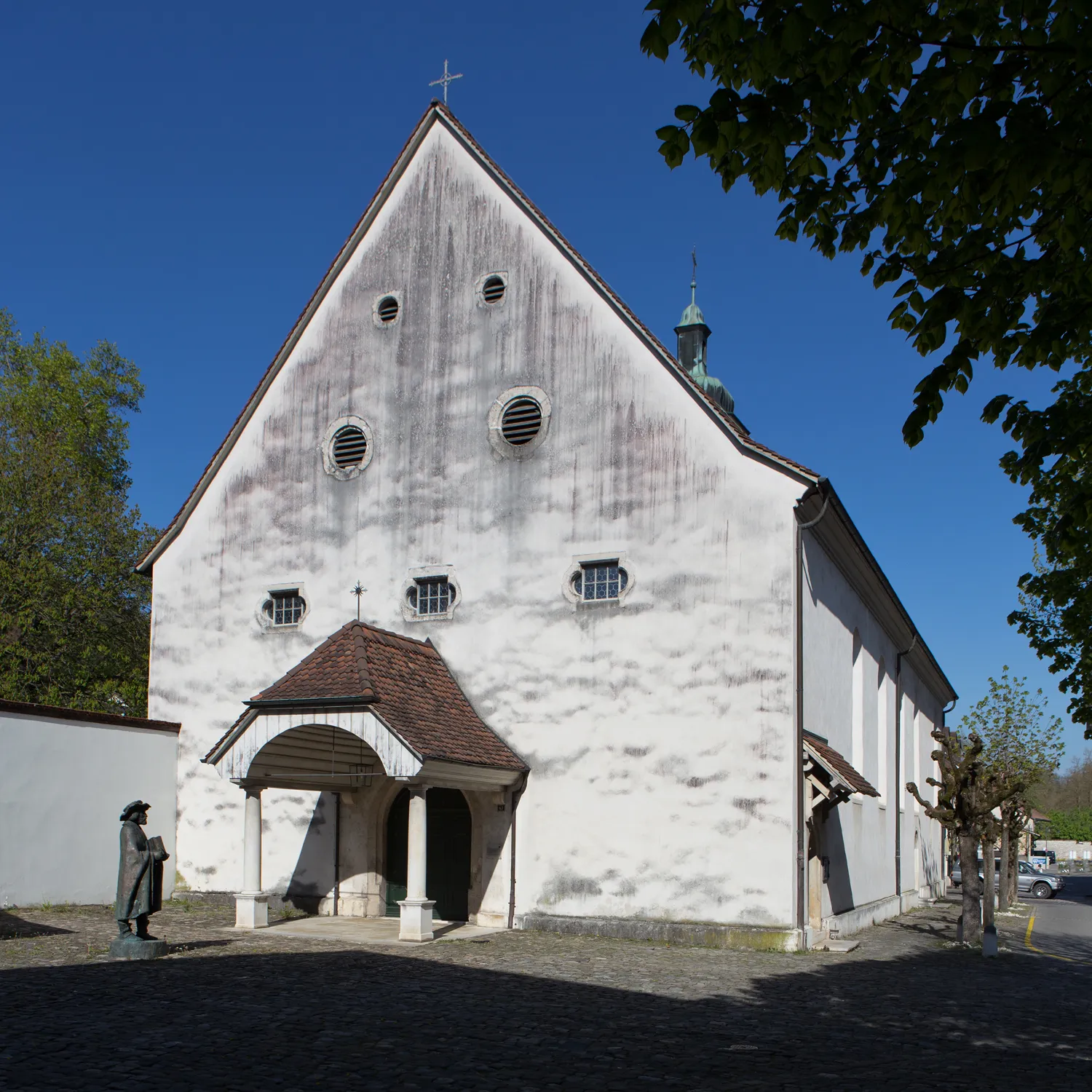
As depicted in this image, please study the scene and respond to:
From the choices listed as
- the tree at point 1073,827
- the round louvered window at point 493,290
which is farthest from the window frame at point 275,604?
the tree at point 1073,827

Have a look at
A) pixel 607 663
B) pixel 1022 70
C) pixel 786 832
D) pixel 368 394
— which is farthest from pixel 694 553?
pixel 1022 70

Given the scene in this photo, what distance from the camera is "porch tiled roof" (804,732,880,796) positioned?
17.3m

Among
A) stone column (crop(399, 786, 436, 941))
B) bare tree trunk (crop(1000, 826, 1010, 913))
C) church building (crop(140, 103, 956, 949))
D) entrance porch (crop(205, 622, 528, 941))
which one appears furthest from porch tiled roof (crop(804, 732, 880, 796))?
bare tree trunk (crop(1000, 826, 1010, 913))

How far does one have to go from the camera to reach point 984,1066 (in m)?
9.03

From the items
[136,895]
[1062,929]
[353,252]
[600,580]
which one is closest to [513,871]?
[600,580]

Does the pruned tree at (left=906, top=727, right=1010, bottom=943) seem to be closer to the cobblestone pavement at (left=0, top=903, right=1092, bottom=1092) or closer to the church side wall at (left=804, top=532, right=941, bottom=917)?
the church side wall at (left=804, top=532, right=941, bottom=917)

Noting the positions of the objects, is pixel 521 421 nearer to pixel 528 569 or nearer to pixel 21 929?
pixel 528 569

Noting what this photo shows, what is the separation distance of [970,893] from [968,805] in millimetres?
1391

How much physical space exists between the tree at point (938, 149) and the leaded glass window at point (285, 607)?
15.4 m

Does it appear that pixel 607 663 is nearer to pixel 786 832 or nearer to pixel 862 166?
pixel 786 832

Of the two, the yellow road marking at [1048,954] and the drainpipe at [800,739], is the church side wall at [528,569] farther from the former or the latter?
the yellow road marking at [1048,954]

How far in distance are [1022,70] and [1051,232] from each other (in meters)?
1.19

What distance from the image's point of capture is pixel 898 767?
29.5 metres

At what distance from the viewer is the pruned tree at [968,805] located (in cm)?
1889
